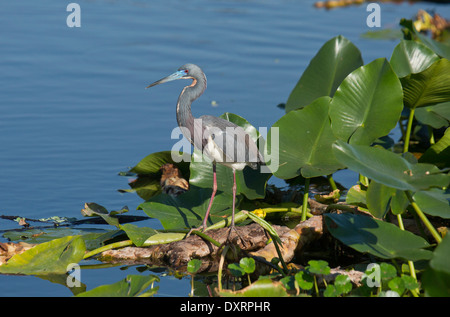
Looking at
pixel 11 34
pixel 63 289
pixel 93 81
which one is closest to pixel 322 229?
pixel 63 289

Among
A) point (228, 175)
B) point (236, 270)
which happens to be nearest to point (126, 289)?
point (236, 270)

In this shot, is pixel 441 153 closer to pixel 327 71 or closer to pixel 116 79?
pixel 327 71

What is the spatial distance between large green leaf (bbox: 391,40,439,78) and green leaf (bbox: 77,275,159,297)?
9.76 ft

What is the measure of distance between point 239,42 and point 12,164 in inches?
195

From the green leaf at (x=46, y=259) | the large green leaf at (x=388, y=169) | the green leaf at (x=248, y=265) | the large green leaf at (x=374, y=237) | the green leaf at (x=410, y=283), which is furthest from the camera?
the green leaf at (x=46, y=259)

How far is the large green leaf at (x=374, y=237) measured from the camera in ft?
11.5

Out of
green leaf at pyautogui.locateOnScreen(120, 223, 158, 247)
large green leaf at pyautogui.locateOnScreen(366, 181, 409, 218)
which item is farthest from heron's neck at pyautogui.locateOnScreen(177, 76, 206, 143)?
large green leaf at pyautogui.locateOnScreen(366, 181, 409, 218)

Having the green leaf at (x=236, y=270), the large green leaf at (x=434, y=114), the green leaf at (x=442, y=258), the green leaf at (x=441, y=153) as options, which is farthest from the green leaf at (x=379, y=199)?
the large green leaf at (x=434, y=114)

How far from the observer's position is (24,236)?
4.45 metres

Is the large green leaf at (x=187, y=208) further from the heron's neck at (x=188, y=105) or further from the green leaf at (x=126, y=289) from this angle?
the green leaf at (x=126, y=289)

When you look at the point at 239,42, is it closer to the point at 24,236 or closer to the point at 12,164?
the point at 12,164

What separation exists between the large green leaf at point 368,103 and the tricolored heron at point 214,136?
650mm

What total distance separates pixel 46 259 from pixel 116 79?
4.67m

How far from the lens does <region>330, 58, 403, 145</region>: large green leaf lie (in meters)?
4.59
